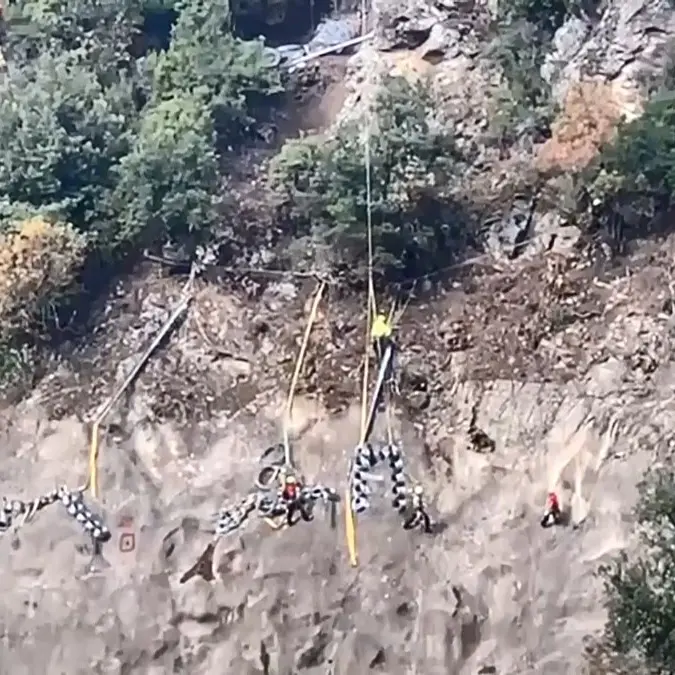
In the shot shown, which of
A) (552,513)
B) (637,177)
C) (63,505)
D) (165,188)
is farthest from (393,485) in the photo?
(165,188)

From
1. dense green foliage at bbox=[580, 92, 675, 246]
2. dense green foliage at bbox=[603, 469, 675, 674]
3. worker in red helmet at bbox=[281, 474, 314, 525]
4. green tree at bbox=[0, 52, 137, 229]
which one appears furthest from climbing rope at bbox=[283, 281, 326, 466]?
dense green foliage at bbox=[603, 469, 675, 674]

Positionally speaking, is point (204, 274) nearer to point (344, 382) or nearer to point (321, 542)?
point (344, 382)

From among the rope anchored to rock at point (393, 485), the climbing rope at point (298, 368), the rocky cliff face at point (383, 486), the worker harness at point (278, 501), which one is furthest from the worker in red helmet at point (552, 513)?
the climbing rope at point (298, 368)

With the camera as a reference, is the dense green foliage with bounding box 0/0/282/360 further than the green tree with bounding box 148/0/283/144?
No

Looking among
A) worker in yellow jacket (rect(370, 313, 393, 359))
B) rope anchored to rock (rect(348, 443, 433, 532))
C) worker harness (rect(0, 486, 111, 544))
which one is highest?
worker in yellow jacket (rect(370, 313, 393, 359))

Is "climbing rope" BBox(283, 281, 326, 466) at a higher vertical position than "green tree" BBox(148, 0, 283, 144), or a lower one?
lower

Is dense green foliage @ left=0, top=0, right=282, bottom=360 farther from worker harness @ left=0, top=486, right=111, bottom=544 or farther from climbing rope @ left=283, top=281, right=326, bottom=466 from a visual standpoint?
worker harness @ left=0, top=486, right=111, bottom=544
